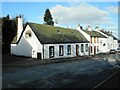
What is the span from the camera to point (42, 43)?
133 feet

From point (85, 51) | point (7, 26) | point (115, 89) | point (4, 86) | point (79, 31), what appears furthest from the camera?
point (79, 31)

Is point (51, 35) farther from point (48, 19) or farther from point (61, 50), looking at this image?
point (48, 19)

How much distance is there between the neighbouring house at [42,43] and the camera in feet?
135

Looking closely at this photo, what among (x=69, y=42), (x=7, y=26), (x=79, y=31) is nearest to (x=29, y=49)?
(x=69, y=42)

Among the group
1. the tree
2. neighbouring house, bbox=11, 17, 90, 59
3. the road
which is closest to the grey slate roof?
neighbouring house, bbox=11, 17, 90, 59

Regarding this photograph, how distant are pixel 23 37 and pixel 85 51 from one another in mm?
19746

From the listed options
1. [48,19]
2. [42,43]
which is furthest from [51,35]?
[48,19]

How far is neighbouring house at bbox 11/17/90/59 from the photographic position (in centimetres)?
4128

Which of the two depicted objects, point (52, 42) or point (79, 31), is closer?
point (52, 42)

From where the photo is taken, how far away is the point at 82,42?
57156mm

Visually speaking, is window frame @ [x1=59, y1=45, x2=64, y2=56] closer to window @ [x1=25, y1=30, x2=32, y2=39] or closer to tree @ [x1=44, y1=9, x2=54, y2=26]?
window @ [x1=25, y1=30, x2=32, y2=39]

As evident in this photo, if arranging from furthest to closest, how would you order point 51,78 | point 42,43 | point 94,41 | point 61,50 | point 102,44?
point 102,44 < point 94,41 < point 61,50 < point 42,43 < point 51,78

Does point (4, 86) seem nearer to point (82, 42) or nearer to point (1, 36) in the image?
point (1, 36)

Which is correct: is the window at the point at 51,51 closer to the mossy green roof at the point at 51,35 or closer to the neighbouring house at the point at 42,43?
the neighbouring house at the point at 42,43
